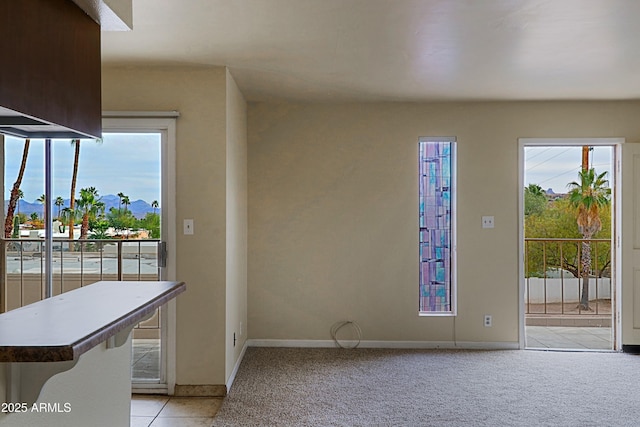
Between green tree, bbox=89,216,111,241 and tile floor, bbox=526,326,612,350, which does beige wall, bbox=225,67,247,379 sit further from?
tile floor, bbox=526,326,612,350

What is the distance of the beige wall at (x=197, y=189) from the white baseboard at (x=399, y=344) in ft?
4.16

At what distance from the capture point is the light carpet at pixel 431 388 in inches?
130

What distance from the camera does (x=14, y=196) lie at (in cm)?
167

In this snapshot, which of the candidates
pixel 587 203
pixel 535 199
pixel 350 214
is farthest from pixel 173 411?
pixel 535 199

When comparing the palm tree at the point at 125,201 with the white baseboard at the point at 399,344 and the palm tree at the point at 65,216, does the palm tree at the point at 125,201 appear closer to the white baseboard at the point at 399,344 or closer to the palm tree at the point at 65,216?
the palm tree at the point at 65,216

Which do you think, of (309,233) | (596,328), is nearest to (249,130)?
(309,233)

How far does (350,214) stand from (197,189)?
5.73 ft

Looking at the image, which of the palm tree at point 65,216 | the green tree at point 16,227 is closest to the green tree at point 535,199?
the palm tree at point 65,216

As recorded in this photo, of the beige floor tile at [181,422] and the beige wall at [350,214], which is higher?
the beige wall at [350,214]

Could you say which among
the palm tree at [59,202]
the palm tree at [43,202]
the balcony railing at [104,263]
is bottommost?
the balcony railing at [104,263]

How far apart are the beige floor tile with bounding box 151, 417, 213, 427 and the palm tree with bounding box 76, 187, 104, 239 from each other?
136cm

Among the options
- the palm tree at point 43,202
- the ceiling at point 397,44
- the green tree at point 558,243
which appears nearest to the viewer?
the palm tree at point 43,202

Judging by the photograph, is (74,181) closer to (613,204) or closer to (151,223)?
(151,223)

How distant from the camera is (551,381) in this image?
13.1ft
